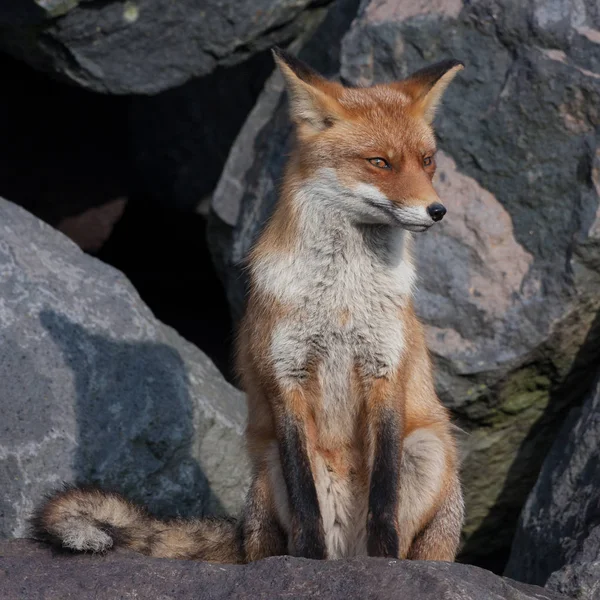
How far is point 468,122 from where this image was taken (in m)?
7.32

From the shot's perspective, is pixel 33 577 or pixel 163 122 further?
pixel 163 122

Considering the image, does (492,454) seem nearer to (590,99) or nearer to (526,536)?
(526,536)

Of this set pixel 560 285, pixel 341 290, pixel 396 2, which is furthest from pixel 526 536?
pixel 396 2

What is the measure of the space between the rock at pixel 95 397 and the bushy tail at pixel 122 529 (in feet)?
3.16

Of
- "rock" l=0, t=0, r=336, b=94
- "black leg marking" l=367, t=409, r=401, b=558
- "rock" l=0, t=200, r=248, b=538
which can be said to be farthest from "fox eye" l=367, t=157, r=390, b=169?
"rock" l=0, t=0, r=336, b=94

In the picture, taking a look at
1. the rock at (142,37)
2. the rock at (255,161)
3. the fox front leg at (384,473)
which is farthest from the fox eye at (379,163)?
the rock at (142,37)

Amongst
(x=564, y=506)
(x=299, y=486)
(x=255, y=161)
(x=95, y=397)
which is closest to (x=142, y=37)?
(x=255, y=161)

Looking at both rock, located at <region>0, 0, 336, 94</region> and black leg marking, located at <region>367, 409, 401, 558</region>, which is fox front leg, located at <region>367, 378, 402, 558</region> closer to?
black leg marking, located at <region>367, 409, 401, 558</region>

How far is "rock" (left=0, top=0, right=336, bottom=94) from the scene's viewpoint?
778 centimetres

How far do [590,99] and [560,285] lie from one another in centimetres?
136

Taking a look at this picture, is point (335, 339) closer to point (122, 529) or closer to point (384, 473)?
point (384, 473)

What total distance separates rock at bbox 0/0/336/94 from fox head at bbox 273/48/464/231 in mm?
3023

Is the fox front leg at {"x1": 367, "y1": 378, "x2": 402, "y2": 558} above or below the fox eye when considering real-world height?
below

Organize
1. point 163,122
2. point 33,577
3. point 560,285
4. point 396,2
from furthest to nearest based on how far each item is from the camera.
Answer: point 163,122 → point 396,2 → point 560,285 → point 33,577
